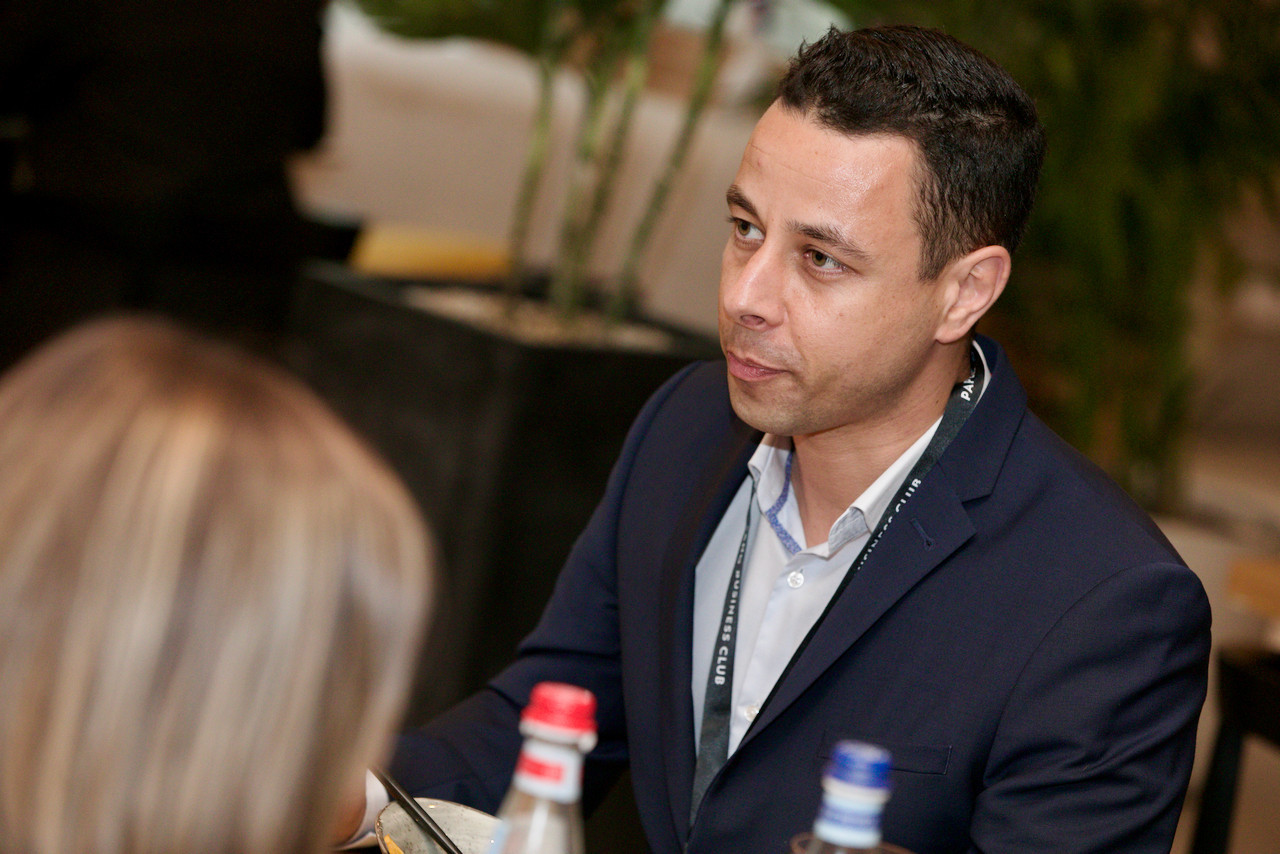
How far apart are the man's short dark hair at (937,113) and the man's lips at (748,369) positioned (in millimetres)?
188

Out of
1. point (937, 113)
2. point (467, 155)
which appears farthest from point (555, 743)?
point (467, 155)

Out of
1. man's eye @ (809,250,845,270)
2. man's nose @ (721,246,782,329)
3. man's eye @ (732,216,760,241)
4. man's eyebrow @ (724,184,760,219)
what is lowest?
man's nose @ (721,246,782,329)

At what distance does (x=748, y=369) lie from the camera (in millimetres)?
1445

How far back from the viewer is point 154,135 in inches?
152

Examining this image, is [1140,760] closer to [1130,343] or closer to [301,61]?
[1130,343]

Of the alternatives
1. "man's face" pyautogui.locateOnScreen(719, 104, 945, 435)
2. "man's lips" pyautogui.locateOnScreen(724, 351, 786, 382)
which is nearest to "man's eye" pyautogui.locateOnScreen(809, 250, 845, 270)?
"man's face" pyautogui.locateOnScreen(719, 104, 945, 435)

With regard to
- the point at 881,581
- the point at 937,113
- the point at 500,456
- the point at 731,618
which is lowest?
the point at 500,456

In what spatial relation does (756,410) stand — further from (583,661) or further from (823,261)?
(583,661)

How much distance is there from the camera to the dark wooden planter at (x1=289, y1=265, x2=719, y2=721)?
2.75 m

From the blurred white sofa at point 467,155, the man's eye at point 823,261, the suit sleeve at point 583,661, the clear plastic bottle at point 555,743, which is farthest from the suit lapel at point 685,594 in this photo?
the blurred white sofa at point 467,155

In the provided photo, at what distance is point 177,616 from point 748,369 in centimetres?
88

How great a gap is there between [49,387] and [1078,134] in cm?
285

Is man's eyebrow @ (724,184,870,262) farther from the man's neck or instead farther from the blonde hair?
the blonde hair

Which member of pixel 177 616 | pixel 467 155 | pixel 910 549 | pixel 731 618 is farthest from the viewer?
pixel 467 155
